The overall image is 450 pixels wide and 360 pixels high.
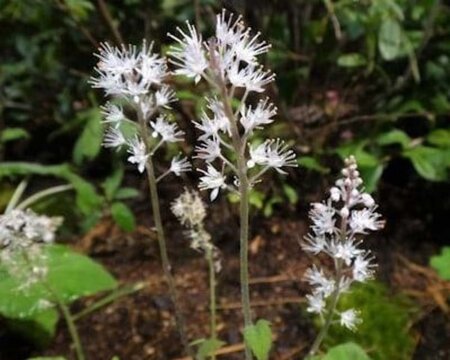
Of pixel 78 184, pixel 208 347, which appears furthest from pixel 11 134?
pixel 208 347

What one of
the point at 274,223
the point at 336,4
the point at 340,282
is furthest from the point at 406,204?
the point at 340,282

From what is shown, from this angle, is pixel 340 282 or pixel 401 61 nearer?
pixel 340 282

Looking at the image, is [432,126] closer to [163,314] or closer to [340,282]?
[163,314]

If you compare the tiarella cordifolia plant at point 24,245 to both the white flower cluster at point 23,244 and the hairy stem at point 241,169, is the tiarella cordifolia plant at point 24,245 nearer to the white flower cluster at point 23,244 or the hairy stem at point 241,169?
the white flower cluster at point 23,244

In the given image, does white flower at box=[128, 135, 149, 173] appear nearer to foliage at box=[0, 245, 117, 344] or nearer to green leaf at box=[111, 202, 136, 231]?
foliage at box=[0, 245, 117, 344]

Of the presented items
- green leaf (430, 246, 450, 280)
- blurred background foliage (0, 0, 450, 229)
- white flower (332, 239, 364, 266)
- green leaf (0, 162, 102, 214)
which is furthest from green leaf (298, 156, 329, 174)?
white flower (332, 239, 364, 266)

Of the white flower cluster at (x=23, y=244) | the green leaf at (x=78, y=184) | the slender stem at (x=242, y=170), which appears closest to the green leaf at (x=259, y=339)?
the slender stem at (x=242, y=170)
